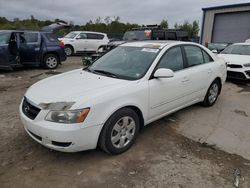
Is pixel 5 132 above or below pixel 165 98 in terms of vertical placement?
below

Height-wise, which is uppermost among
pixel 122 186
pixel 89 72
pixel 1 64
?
pixel 89 72

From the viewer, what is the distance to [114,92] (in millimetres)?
2932

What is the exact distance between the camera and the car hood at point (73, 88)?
111 inches

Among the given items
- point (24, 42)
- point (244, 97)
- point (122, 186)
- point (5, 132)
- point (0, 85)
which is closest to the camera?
point (122, 186)

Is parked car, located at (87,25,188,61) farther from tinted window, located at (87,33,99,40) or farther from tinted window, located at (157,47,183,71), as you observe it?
tinted window, located at (157,47,183,71)

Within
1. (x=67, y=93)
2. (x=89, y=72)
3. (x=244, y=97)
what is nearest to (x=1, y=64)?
(x=89, y=72)

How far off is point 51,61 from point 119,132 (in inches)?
298

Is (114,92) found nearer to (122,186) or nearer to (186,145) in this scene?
(122,186)

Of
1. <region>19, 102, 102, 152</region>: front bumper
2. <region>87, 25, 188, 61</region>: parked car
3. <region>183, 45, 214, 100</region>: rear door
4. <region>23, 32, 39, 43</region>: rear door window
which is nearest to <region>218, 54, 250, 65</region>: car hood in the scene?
<region>183, 45, 214, 100</region>: rear door

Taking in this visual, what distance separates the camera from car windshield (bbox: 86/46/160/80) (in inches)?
137

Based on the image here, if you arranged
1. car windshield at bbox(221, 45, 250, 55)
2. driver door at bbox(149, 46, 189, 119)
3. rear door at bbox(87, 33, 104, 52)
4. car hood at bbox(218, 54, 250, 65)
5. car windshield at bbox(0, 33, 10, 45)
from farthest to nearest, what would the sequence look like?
rear door at bbox(87, 33, 104, 52)
car windshield at bbox(221, 45, 250, 55)
car windshield at bbox(0, 33, 10, 45)
car hood at bbox(218, 54, 250, 65)
driver door at bbox(149, 46, 189, 119)

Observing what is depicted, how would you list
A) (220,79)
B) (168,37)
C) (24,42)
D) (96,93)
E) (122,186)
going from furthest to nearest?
(168,37) < (24,42) < (220,79) < (96,93) < (122,186)

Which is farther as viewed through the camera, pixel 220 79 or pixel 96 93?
pixel 220 79

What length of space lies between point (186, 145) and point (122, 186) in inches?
54.4
